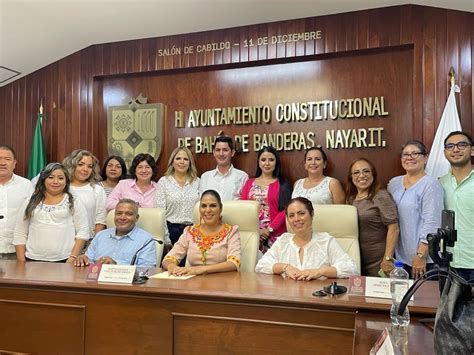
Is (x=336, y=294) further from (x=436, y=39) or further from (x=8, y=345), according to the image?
(x=436, y=39)

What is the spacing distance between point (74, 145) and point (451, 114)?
3503mm

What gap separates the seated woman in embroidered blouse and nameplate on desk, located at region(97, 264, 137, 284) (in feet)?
1.57

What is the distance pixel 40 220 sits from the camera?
9.41 feet

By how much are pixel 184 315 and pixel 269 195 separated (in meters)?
1.64

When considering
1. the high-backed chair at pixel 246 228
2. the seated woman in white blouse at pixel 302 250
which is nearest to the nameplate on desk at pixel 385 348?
the seated woman in white blouse at pixel 302 250

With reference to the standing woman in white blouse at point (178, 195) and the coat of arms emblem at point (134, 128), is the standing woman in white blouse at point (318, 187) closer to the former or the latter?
the standing woman in white blouse at point (178, 195)

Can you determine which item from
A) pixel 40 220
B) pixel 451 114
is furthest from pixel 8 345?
pixel 451 114

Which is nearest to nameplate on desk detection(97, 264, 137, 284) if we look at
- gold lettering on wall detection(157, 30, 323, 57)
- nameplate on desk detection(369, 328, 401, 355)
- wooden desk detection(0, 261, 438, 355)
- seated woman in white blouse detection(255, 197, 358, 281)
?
wooden desk detection(0, 261, 438, 355)

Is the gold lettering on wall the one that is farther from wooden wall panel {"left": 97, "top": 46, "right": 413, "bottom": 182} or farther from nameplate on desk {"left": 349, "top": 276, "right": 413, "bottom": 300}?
nameplate on desk {"left": 349, "top": 276, "right": 413, "bottom": 300}

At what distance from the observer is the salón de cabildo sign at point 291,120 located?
378 cm

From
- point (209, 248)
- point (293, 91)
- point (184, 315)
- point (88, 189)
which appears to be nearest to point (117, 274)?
point (184, 315)

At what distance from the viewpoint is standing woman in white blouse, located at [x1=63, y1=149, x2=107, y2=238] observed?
330 centimetres

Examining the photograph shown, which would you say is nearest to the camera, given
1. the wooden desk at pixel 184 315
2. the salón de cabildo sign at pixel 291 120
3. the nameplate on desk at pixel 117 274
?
the wooden desk at pixel 184 315

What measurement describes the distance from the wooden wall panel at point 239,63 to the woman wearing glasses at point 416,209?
0.73 m
